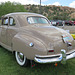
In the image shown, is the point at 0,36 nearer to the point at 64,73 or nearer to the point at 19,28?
the point at 19,28

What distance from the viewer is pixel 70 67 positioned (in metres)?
3.34

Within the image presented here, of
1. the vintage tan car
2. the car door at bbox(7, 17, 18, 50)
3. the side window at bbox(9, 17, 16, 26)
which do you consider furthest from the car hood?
the side window at bbox(9, 17, 16, 26)

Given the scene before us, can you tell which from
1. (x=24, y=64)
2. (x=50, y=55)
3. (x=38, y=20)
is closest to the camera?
(x=50, y=55)

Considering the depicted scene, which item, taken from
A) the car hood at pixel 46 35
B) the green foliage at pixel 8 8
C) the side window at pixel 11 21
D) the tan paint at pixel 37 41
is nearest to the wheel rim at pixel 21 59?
the tan paint at pixel 37 41

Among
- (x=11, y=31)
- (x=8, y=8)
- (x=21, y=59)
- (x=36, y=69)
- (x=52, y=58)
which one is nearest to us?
(x=52, y=58)

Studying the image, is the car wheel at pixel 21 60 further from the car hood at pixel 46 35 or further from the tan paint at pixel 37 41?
the car hood at pixel 46 35

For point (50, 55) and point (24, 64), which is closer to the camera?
point (50, 55)

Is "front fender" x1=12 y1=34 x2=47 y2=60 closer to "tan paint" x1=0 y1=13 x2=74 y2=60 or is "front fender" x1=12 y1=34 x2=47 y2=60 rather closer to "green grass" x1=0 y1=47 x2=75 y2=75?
"tan paint" x1=0 y1=13 x2=74 y2=60

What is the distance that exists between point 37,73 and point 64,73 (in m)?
0.78

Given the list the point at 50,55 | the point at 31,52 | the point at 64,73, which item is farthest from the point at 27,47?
the point at 64,73

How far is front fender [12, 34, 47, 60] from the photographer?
259 cm

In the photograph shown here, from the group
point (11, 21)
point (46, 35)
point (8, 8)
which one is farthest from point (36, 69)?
point (8, 8)

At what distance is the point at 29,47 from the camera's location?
2664 millimetres

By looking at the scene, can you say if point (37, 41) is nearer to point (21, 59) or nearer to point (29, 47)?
point (29, 47)
